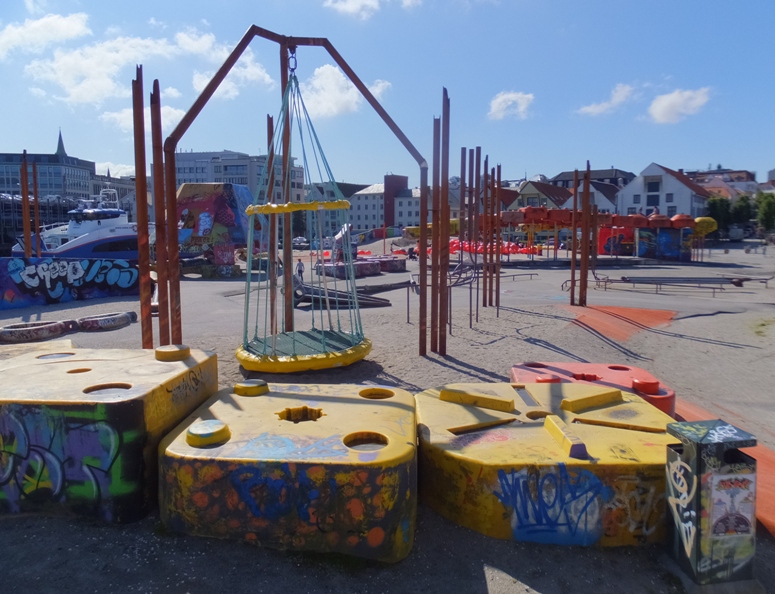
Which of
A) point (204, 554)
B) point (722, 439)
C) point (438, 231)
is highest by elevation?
point (438, 231)

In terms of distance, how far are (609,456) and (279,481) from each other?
7.02 feet

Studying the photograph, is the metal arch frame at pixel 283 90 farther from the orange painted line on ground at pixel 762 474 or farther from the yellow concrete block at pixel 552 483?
the yellow concrete block at pixel 552 483

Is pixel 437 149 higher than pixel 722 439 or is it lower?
higher

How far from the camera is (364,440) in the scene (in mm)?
4125

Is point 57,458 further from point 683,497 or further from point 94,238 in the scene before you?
point 94,238

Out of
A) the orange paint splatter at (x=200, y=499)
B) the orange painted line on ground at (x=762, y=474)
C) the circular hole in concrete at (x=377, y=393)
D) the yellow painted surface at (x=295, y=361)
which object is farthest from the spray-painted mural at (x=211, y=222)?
the orange paint splatter at (x=200, y=499)

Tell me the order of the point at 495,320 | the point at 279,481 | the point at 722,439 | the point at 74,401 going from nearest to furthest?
the point at 722,439, the point at 279,481, the point at 74,401, the point at 495,320

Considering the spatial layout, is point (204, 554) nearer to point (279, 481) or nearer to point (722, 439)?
point (279, 481)

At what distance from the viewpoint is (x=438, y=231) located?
30.9ft

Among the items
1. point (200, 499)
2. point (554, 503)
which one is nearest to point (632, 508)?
point (554, 503)

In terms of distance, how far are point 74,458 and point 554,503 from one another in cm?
314

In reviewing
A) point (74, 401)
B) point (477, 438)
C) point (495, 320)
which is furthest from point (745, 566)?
point (495, 320)

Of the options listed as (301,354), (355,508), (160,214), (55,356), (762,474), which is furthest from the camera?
(301,354)

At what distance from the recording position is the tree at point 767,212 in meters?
65.0
